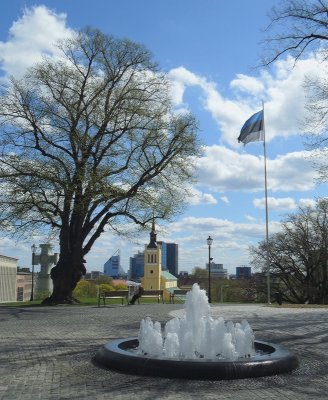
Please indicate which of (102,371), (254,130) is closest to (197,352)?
(102,371)

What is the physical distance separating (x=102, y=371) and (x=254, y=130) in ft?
92.1

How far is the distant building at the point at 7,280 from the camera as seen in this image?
119 metres

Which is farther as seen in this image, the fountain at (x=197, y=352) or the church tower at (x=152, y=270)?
the church tower at (x=152, y=270)

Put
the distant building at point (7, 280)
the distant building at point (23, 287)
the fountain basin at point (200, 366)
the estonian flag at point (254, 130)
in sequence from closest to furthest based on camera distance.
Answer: the fountain basin at point (200, 366) → the estonian flag at point (254, 130) → the distant building at point (7, 280) → the distant building at point (23, 287)

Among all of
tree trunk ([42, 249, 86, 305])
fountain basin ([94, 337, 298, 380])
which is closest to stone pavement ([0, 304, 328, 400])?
fountain basin ([94, 337, 298, 380])

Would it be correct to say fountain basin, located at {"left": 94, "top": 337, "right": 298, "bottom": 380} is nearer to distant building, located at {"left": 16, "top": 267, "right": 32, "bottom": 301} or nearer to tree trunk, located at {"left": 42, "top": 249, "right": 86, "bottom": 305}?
tree trunk, located at {"left": 42, "top": 249, "right": 86, "bottom": 305}

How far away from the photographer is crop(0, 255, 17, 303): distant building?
119 meters

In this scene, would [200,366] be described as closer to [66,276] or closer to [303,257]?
[66,276]

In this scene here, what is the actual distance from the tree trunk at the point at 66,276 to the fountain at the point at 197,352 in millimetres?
18748

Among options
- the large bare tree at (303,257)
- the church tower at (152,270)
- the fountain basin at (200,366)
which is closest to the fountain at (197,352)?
the fountain basin at (200,366)

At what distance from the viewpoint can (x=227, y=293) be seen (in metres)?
67.0

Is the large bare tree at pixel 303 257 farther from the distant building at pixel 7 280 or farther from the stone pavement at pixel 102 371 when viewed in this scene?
the distant building at pixel 7 280

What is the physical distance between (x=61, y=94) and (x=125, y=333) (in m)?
18.3

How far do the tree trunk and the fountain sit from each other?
61.5 ft
